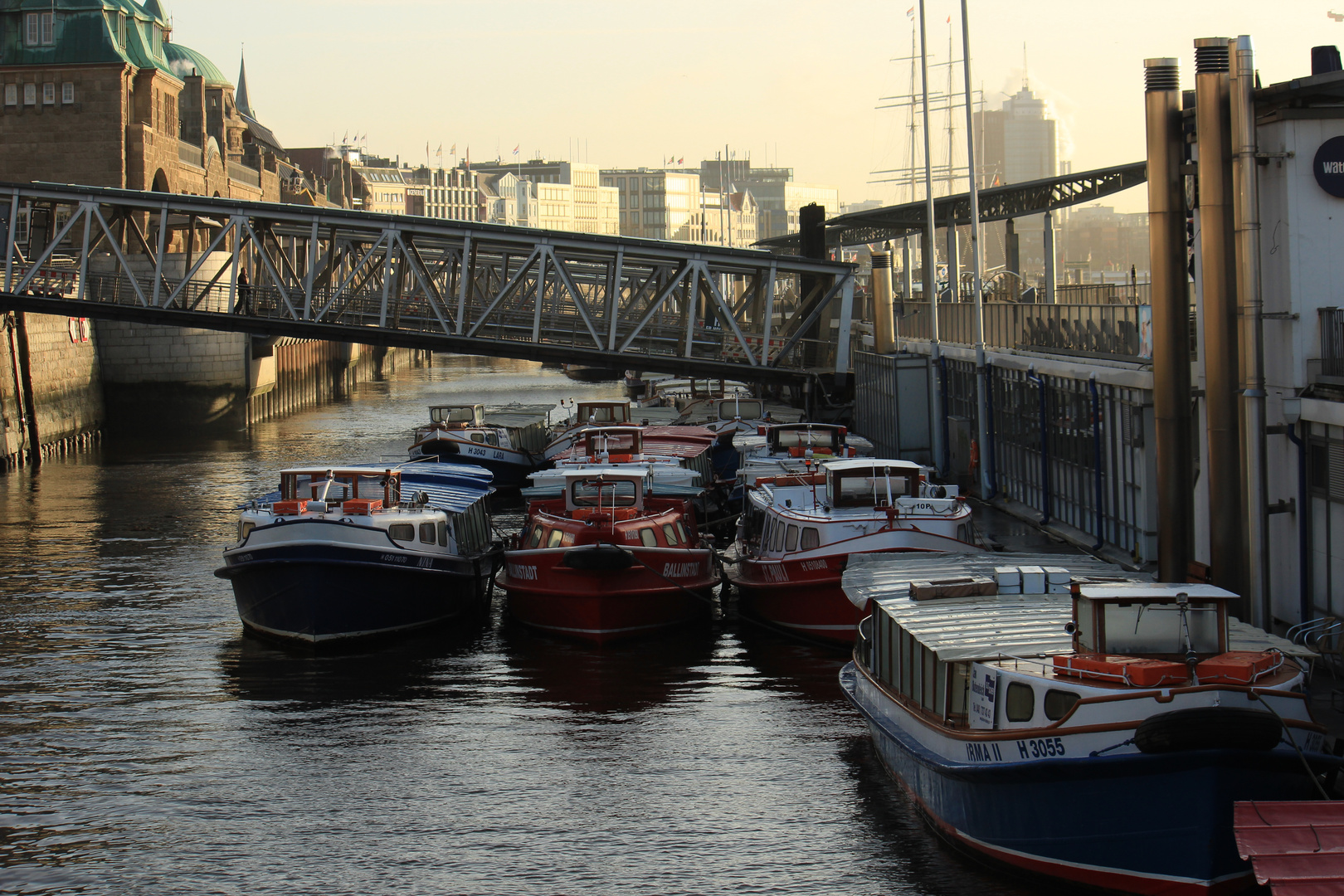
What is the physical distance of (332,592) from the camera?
27500 millimetres

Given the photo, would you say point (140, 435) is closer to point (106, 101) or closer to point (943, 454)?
point (106, 101)

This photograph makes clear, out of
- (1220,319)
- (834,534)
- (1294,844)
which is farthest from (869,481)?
(1294,844)

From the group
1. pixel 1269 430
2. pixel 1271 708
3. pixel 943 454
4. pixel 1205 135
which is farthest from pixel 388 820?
pixel 943 454

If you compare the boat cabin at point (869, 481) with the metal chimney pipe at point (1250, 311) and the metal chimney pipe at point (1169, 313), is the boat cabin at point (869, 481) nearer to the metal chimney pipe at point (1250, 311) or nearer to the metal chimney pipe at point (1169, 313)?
the metal chimney pipe at point (1169, 313)

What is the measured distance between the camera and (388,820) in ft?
60.8

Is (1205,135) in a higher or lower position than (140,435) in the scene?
higher

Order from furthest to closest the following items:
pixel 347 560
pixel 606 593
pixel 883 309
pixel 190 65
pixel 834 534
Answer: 1. pixel 190 65
2. pixel 883 309
3. pixel 606 593
4. pixel 347 560
5. pixel 834 534

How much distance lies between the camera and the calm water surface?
666 inches

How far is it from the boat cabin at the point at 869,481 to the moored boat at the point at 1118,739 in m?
11.8

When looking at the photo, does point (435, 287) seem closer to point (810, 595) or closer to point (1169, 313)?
point (810, 595)

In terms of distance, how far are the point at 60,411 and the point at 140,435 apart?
24.5ft

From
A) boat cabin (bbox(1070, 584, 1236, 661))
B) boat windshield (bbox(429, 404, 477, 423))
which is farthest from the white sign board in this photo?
boat windshield (bbox(429, 404, 477, 423))

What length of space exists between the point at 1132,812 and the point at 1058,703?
47.5 inches

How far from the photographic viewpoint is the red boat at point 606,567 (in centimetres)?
2789
